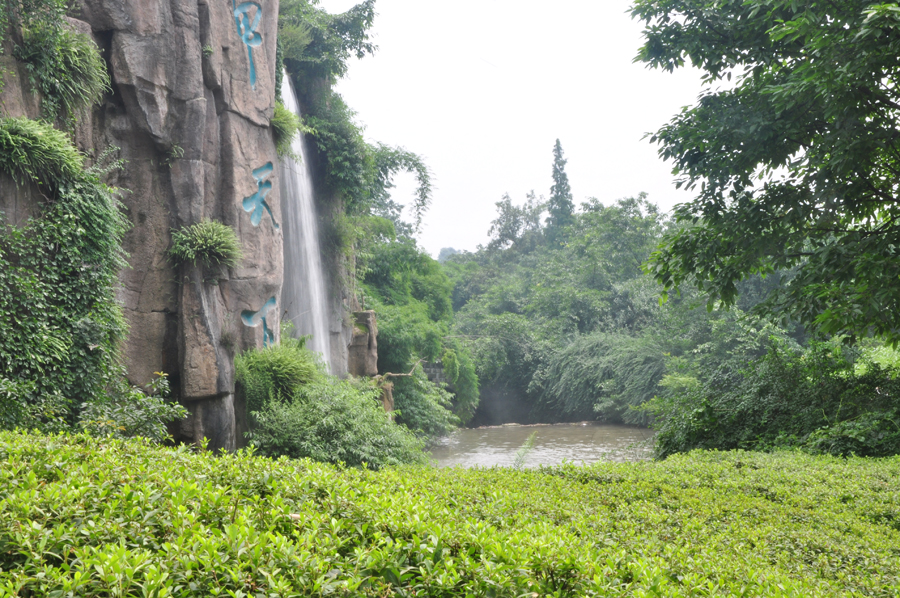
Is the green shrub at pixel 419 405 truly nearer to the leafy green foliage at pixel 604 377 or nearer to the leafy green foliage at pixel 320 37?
the leafy green foliage at pixel 604 377

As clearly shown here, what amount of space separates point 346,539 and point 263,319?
29.5ft

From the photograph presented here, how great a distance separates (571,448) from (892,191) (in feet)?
37.8

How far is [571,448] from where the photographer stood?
15.8 meters

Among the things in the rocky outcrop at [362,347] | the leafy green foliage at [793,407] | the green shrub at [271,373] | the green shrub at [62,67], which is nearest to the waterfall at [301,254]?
the rocky outcrop at [362,347]

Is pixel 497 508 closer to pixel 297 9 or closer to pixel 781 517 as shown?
pixel 781 517

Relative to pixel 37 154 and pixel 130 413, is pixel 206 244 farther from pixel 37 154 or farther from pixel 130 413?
pixel 130 413

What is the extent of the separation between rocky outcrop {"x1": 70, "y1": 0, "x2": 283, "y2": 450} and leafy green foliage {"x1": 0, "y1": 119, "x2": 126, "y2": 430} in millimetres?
1262

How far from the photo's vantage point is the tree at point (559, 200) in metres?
40.3

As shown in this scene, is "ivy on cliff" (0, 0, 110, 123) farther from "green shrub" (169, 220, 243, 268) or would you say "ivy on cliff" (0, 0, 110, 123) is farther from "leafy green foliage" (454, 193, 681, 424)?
"leafy green foliage" (454, 193, 681, 424)

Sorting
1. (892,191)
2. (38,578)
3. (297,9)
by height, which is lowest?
(38,578)

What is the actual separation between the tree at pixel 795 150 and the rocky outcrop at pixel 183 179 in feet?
21.7

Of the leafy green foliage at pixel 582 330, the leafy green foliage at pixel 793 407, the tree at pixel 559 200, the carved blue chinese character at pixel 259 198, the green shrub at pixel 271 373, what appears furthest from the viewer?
the tree at pixel 559 200

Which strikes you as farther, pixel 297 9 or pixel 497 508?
pixel 297 9

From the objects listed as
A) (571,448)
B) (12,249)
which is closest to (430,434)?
(571,448)
